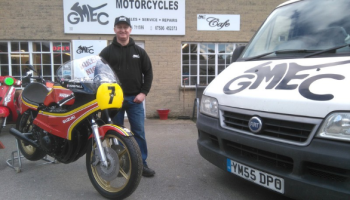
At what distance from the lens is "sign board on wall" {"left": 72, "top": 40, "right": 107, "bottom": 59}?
23.7ft

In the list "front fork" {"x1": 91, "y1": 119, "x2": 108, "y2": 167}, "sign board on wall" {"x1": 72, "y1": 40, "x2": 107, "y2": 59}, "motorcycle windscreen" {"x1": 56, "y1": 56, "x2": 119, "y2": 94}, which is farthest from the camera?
"sign board on wall" {"x1": 72, "y1": 40, "x2": 107, "y2": 59}

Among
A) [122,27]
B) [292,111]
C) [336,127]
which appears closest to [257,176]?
[292,111]

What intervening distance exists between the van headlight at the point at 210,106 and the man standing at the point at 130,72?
80cm

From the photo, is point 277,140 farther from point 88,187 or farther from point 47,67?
point 47,67

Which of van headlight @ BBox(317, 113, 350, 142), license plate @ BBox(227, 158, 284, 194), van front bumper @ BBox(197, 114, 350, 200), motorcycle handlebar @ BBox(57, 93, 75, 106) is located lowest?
license plate @ BBox(227, 158, 284, 194)

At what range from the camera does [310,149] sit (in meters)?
1.89

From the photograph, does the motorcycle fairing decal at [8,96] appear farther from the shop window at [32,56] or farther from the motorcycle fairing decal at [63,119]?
the motorcycle fairing decal at [63,119]

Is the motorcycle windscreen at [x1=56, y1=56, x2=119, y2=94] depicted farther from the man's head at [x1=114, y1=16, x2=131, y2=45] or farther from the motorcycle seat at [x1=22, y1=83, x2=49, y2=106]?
the motorcycle seat at [x1=22, y1=83, x2=49, y2=106]

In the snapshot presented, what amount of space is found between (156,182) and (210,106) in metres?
1.17

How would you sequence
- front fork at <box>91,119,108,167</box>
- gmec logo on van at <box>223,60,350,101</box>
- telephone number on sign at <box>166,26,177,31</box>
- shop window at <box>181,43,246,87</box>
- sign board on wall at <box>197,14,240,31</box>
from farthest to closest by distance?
shop window at <box>181,43,246,87</box> → sign board on wall at <box>197,14,240,31</box> → telephone number on sign at <box>166,26,177,31</box> → front fork at <box>91,119,108,167</box> → gmec logo on van at <box>223,60,350,101</box>

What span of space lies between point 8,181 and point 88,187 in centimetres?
105

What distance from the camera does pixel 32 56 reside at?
7.35 metres

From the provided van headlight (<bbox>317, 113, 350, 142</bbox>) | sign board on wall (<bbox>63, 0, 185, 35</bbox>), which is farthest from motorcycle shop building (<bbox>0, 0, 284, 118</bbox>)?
van headlight (<bbox>317, 113, 350, 142</bbox>)

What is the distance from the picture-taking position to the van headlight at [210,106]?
2734 millimetres
